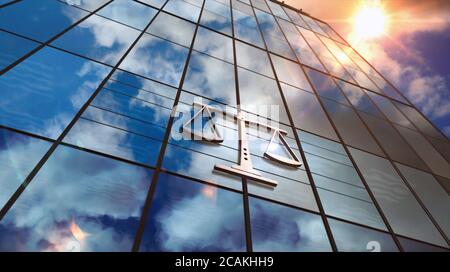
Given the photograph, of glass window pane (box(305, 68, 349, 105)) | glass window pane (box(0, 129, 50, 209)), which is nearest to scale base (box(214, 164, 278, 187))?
glass window pane (box(0, 129, 50, 209))

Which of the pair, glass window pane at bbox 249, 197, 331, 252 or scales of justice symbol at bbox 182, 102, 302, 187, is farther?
scales of justice symbol at bbox 182, 102, 302, 187

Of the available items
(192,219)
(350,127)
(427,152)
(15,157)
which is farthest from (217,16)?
(15,157)

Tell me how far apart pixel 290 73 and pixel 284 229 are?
6.89 meters

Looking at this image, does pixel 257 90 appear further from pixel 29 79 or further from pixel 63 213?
pixel 63 213

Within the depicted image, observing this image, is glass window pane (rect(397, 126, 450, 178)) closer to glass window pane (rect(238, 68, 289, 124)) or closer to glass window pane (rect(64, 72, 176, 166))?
glass window pane (rect(238, 68, 289, 124))

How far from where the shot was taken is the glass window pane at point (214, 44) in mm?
9852

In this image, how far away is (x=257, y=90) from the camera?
927 centimetres

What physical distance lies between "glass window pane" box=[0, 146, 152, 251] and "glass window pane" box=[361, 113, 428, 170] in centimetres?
784

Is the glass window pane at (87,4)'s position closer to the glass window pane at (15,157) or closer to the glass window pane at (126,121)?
the glass window pane at (126,121)

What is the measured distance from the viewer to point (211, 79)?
28.4ft

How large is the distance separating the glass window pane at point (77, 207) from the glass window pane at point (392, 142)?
7838 millimetres

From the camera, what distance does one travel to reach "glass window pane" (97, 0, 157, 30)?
9008 mm

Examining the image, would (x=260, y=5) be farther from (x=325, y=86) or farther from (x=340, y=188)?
(x=340, y=188)
